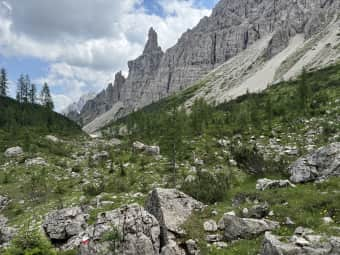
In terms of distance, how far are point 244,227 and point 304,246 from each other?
3304 millimetres

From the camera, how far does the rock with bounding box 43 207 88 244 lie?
16.6m

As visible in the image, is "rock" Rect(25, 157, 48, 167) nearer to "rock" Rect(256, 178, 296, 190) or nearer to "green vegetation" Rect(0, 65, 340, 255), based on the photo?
"green vegetation" Rect(0, 65, 340, 255)

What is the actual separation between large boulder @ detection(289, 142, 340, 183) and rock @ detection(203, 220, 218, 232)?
7.18m

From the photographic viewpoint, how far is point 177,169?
104 ft

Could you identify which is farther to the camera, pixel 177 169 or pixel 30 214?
pixel 177 169

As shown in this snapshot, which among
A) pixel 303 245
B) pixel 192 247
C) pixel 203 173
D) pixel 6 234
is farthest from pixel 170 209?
pixel 6 234

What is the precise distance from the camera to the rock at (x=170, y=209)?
13602mm

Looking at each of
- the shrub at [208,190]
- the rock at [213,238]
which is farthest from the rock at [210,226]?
the shrub at [208,190]

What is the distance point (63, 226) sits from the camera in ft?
55.5

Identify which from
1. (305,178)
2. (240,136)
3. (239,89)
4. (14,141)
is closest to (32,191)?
(305,178)

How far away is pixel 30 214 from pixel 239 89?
12733 centimetres

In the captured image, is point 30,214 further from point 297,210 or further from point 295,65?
point 295,65

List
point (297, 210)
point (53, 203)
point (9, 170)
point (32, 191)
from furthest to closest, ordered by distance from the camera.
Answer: point (9, 170) → point (32, 191) → point (53, 203) → point (297, 210)

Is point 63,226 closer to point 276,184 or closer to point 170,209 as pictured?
point 170,209
